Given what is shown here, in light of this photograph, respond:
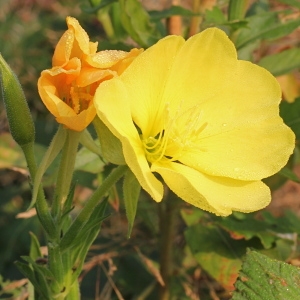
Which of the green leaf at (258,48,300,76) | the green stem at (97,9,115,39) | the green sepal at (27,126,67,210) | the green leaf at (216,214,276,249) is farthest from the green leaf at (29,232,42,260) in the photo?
the green stem at (97,9,115,39)

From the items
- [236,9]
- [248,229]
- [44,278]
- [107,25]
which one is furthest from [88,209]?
[107,25]

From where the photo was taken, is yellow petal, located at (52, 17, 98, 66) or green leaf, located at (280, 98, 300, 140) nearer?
yellow petal, located at (52, 17, 98, 66)

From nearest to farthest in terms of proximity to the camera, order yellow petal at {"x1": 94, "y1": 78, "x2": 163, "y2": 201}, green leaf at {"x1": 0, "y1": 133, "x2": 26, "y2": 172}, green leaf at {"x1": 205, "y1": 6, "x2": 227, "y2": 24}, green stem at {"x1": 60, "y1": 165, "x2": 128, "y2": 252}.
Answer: yellow petal at {"x1": 94, "y1": 78, "x2": 163, "y2": 201} → green stem at {"x1": 60, "y1": 165, "x2": 128, "y2": 252} → green leaf at {"x1": 205, "y1": 6, "x2": 227, "y2": 24} → green leaf at {"x1": 0, "y1": 133, "x2": 26, "y2": 172}

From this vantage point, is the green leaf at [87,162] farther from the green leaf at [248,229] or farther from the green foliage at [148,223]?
the green leaf at [248,229]

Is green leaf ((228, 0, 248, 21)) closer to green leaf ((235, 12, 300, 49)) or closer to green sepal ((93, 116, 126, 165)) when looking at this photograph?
green leaf ((235, 12, 300, 49))

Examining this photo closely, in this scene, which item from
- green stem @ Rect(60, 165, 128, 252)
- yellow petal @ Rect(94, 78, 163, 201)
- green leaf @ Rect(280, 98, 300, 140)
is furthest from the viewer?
green leaf @ Rect(280, 98, 300, 140)

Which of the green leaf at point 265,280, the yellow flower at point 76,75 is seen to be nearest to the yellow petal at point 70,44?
the yellow flower at point 76,75

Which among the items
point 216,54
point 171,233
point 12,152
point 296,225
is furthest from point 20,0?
point 216,54

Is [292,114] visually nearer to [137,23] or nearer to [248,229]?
[248,229]
